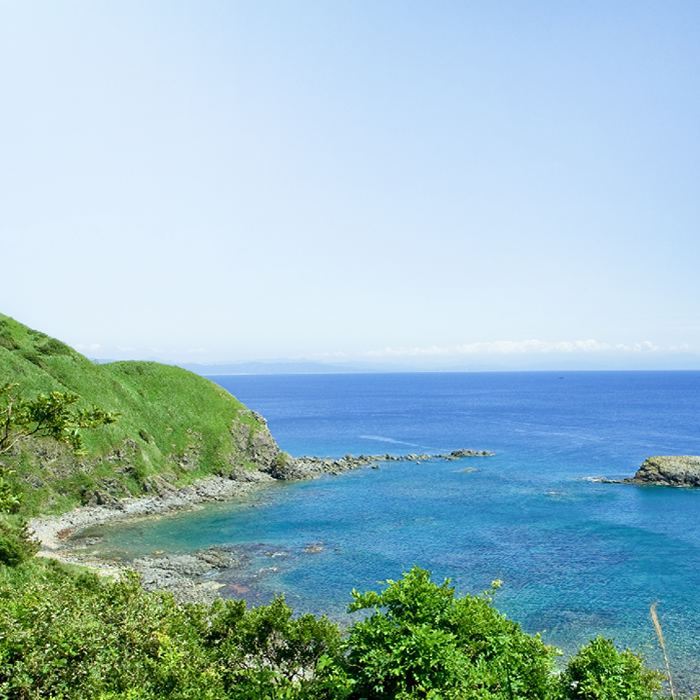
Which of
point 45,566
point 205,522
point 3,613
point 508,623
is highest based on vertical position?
point 3,613

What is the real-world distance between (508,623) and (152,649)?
14.2m

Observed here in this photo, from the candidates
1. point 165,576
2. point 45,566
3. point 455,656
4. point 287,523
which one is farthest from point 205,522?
point 455,656

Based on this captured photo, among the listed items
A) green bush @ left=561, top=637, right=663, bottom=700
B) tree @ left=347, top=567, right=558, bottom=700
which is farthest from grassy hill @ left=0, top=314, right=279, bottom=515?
green bush @ left=561, top=637, right=663, bottom=700

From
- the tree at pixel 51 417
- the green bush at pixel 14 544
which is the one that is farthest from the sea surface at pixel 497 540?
the tree at pixel 51 417

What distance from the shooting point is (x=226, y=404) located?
99562 mm

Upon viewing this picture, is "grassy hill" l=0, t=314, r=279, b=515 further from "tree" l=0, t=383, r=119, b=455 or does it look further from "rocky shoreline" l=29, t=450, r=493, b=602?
"tree" l=0, t=383, r=119, b=455

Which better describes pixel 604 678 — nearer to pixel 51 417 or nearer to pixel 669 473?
pixel 51 417

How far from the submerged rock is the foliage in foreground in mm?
77848

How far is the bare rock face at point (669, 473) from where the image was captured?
86125 mm

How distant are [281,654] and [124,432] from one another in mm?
64681

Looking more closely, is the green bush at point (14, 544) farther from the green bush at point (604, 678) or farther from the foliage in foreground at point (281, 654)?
the green bush at point (604, 678)

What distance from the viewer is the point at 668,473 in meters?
86.6

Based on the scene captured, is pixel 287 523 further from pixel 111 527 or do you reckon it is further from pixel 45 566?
pixel 45 566

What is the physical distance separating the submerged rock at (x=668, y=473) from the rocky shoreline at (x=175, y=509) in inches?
1591
